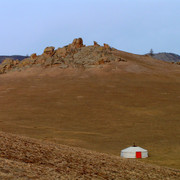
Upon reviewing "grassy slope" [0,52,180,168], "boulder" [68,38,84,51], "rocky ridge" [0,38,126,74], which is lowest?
Answer: "grassy slope" [0,52,180,168]

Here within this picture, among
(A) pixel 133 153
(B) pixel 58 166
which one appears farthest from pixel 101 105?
(B) pixel 58 166

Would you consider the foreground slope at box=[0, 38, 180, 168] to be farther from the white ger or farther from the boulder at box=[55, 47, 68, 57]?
the boulder at box=[55, 47, 68, 57]

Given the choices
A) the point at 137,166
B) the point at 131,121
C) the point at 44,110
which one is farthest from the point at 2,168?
the point at 44,110

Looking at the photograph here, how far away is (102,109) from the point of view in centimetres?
3625

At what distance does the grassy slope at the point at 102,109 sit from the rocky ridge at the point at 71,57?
3.45m

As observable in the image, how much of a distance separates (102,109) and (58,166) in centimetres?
2700

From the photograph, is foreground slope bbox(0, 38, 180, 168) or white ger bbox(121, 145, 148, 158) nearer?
white ger bbox(121, 145, 148, 158)

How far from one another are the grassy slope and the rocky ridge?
345cm

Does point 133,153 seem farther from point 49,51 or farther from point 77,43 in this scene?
point 49,51

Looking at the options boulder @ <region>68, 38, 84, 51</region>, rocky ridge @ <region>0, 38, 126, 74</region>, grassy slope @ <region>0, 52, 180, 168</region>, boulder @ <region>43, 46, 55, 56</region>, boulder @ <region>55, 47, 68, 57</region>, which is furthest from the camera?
boulder @ <region>68, 38, 84, 51</region>

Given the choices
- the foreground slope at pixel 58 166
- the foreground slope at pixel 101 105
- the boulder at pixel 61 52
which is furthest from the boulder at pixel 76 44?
the foreground slope at pixel 58 166

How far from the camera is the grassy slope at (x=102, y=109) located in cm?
2252

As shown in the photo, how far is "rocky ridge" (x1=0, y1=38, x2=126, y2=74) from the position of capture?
56.5 metres

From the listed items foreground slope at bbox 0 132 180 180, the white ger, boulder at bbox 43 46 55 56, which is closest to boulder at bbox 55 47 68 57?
boulder at bbox 43 46 55 56
